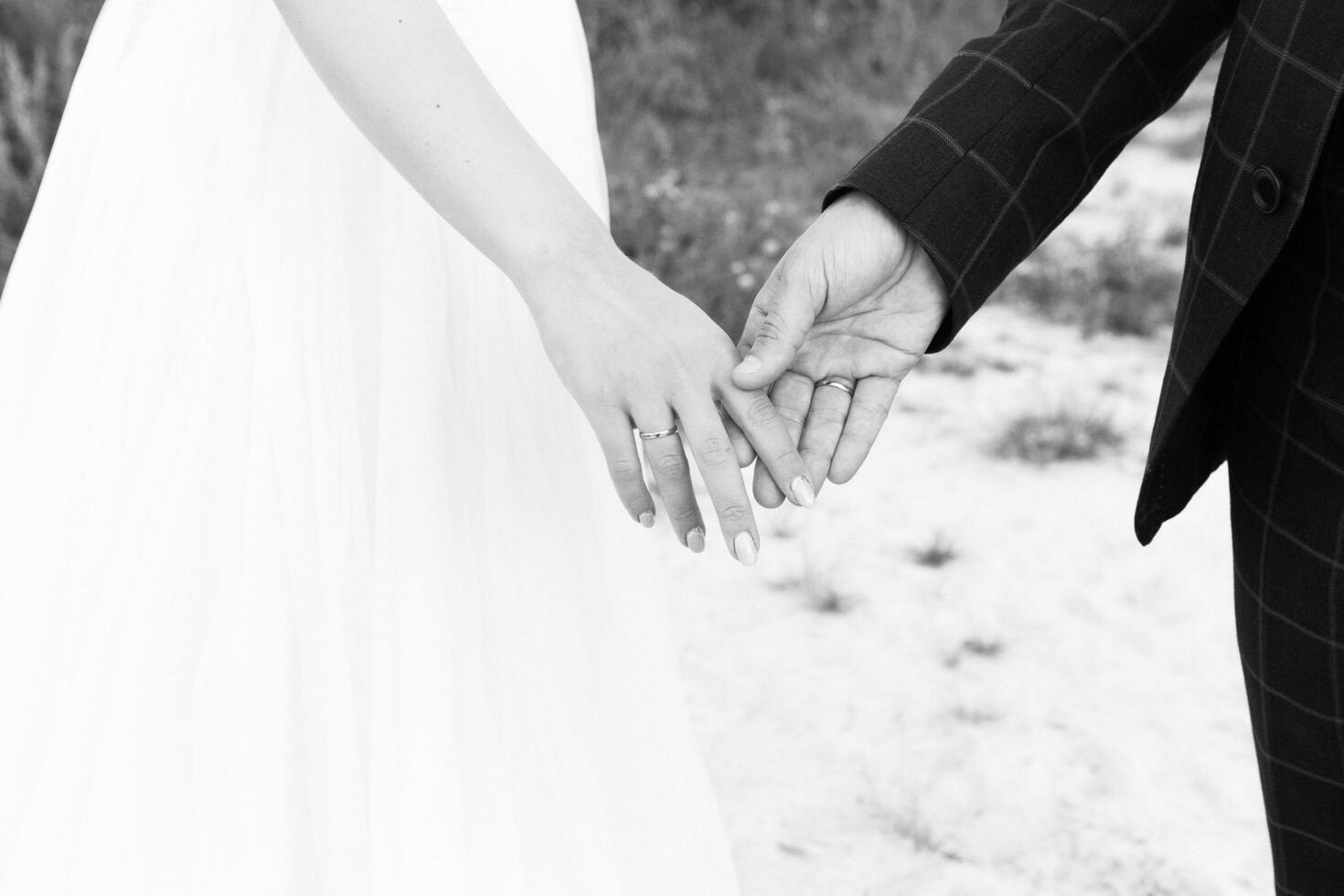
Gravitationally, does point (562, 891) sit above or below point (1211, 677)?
above

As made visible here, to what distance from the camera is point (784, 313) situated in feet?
4.02

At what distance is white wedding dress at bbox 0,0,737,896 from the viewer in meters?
1.06

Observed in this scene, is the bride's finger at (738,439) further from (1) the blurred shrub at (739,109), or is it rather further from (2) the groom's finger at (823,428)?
(1) the blurred shrub at (739,109)

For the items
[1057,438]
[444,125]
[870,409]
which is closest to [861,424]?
[870,409]

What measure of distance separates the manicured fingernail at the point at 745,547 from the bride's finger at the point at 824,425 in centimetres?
13

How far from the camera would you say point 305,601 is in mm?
1104

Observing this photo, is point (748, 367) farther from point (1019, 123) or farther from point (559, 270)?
point (1019, 123)

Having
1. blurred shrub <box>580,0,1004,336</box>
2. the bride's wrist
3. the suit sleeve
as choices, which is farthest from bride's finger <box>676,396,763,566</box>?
blurred shrub <box>580,0,1004,336</box>

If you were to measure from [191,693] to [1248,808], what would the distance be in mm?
1618

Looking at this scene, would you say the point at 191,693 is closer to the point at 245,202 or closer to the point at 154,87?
the point at 245,202

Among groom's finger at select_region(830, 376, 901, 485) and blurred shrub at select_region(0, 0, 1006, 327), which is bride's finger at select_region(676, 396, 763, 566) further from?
blurred shrub at select_region(0, 0, 1006, 327)

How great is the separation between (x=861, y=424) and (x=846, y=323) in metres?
0.13

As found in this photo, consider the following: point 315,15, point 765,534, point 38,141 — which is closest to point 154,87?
point 315,15

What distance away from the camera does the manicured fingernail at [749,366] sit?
110cm
